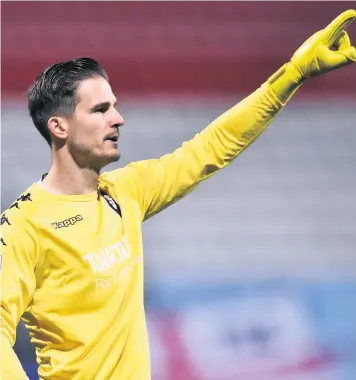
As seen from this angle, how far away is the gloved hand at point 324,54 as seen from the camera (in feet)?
7.59

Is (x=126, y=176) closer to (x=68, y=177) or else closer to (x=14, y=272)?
(x=68, y=177)

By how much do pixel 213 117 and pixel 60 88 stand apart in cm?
250

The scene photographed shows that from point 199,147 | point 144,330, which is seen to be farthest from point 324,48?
point 144,330

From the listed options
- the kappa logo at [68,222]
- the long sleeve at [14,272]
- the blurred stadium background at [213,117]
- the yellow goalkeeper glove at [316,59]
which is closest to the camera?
the long sleeve at [14,272]

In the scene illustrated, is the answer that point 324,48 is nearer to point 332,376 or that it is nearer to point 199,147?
point 199,147

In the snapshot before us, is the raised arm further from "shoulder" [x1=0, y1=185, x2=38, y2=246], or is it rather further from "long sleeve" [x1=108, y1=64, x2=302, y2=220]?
"shoulder" [x1=0, y1=185, x2=38, y2=246]

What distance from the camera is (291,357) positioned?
4.36 metres

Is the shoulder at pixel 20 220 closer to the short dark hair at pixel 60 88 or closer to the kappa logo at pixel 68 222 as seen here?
the kappa logo at pixel 68 222

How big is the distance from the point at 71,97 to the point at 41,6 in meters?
2.65

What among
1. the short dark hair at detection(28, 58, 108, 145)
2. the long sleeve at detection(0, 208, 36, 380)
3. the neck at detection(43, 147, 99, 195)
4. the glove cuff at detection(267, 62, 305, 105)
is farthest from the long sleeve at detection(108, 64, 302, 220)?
the long sleeve at detection(0, 208, 36, 380)

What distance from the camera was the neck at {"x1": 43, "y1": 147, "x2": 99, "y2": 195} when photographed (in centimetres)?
229

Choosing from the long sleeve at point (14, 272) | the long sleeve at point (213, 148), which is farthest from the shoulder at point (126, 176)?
the long sleeve at point (14, 272)

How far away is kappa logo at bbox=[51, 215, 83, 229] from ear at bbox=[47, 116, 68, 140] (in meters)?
0.21

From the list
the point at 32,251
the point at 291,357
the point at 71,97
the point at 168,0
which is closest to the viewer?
the point at 32,251
